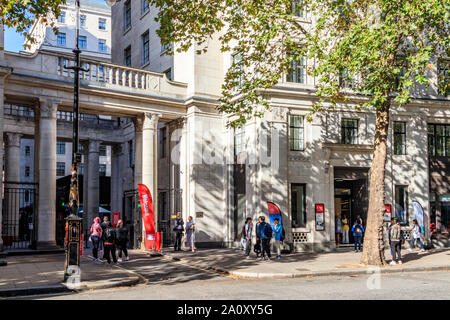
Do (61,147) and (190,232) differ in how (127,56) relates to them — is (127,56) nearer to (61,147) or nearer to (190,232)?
(190,232)

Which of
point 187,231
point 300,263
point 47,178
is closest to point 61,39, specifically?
point 47,178

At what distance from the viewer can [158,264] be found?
60.1 feet

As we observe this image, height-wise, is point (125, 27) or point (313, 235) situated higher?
point (125, 27)

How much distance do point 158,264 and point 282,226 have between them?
6.27 meters

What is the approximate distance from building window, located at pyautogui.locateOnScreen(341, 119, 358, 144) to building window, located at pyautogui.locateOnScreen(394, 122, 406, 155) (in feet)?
8.03

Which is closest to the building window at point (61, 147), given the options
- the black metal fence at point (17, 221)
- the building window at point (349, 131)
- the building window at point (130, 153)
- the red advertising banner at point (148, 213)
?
the black metal fence at point (17, 221)

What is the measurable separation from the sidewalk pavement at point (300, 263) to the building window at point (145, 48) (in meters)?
13.5

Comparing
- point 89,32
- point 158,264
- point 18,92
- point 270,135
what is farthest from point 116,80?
point 89,32

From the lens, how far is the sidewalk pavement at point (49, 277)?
1193 cm

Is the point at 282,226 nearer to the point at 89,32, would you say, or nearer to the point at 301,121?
the point at 301,121

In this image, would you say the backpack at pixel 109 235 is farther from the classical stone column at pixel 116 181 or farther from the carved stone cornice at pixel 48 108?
the classical stone column at pixel 116 181

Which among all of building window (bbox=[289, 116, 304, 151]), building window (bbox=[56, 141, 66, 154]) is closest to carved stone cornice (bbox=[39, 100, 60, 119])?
building window (bbox=[289, 116, 304, 151])

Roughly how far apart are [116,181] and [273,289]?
2352 cm

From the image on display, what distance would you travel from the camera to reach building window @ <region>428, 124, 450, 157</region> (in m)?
25.9
